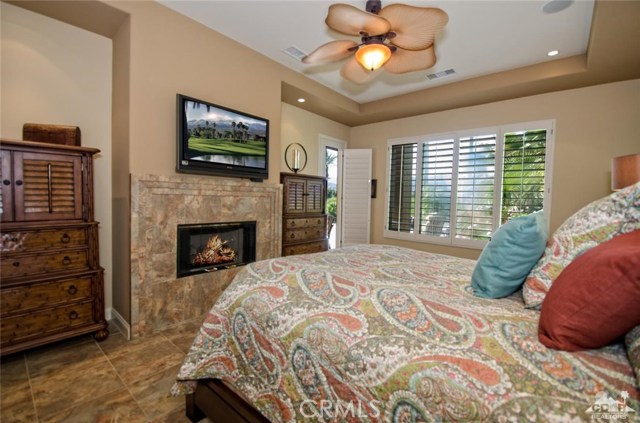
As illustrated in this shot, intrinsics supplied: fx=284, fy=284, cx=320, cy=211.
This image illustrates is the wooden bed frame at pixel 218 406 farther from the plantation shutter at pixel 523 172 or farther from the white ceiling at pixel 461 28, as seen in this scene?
the plantation shutter at pixel 523 172

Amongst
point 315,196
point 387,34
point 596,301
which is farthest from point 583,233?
point 315,196

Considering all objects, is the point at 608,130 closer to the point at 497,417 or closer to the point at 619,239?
the point at 619,239

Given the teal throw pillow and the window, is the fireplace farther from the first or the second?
the window

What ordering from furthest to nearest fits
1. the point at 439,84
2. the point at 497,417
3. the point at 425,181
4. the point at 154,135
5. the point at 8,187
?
the point at 425,181
the point at 439,84
the point at 154,135
the point at 8,187
the point at 497,417

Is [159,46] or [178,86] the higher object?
[159,46]

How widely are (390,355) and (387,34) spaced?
2158mm

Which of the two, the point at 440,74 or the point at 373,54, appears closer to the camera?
the point at 373,54

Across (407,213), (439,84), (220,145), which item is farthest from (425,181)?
(220,145)

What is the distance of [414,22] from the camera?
1917 millimetres

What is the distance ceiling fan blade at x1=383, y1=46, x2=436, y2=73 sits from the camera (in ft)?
7.73

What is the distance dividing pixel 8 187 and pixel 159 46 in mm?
1598

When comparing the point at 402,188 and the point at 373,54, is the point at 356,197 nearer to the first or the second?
the point at 402,188

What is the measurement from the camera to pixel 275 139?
354 cm

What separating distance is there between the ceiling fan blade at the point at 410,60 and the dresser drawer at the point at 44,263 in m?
2.99
